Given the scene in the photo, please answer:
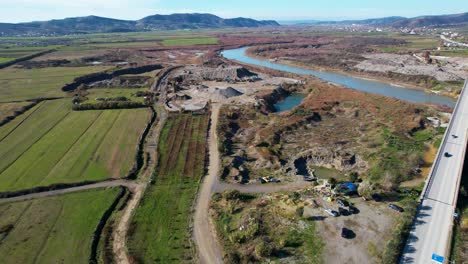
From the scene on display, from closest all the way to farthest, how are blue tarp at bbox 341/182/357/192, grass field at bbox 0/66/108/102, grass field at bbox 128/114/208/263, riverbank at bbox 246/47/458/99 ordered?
grass field at bbox 128/114/208/263 < blue tarp at bbox 341/182/357/192 < grass field at bbox 0/66/108/102 < riverbank at bbox 246/47/458/99

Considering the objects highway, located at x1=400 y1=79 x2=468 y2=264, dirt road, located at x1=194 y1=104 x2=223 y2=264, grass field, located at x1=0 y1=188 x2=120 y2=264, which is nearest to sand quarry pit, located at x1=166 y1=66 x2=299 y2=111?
dirt road, located at x1=194 y1=104 x2=223 y2=264

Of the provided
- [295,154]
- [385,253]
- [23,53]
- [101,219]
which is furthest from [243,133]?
[23,53]

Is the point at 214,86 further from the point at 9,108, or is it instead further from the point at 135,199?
the point at 135,199

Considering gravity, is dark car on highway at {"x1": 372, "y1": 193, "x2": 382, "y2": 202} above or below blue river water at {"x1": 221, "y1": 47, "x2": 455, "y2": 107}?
below

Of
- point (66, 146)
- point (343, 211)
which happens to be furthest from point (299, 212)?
point (66, 146)

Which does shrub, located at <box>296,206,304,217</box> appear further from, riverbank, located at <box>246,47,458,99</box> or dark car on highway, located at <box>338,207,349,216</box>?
riverbank, located at <box>246,47,458,99</box>

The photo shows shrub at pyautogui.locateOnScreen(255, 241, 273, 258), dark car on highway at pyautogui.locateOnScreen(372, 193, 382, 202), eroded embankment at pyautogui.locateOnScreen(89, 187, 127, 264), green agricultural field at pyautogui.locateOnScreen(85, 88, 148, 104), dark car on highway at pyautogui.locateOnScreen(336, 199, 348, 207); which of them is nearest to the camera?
shrub at pyautogui.locateOnScreen(255, 241, 273, 258)

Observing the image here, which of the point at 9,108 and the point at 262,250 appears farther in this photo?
the point at 9,108
